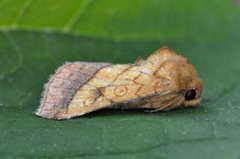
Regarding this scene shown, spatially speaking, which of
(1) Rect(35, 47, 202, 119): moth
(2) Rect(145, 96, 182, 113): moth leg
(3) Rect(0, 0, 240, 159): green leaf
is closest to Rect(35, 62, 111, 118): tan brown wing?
(1) Rect(35, 47, 202, 119): moth

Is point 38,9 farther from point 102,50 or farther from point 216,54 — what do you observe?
point 216,54

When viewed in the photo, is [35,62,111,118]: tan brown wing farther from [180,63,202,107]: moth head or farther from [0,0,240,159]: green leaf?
[180,63,202,107]: moth head

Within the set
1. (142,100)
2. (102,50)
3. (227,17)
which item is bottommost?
(142,100)

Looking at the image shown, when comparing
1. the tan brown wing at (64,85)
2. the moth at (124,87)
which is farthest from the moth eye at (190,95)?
the tan brown wing at (64,85)

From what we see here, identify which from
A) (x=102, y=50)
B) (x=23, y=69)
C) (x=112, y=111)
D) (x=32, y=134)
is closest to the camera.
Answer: (x=32, y=134)

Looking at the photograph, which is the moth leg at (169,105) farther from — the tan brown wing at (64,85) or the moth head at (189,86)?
the tan brown wing at (64,85)

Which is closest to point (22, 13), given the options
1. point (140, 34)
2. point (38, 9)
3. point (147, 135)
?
point (38, 9)

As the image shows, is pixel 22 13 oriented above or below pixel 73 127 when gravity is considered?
above
